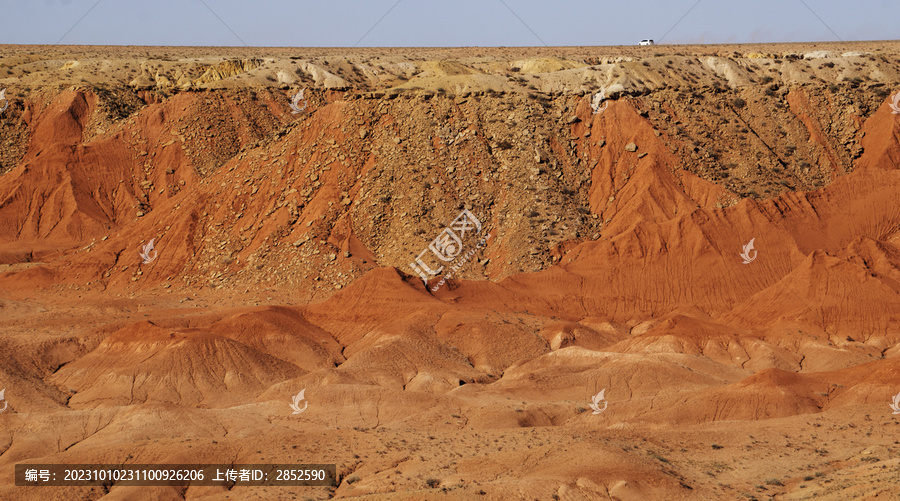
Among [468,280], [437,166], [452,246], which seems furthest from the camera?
[437,166]

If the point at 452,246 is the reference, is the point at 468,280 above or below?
below

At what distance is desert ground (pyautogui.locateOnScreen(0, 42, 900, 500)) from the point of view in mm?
29734

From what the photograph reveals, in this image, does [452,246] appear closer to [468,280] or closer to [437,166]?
[468,280]

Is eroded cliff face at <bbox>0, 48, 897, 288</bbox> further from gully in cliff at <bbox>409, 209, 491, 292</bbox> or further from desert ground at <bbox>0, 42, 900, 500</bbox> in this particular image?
gully in cliff at <bbox>409, 209, 491, 292</bbox>

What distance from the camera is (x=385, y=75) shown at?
80.6 meters

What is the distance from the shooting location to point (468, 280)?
51.5 meters

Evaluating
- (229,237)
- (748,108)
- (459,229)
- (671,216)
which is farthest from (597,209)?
(229,237)

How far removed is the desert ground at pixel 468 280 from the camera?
29.7m

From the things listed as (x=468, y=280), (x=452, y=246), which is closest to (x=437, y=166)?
(x=452, y=246)

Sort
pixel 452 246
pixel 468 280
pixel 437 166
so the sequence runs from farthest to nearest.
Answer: pixel 437 166, pixel 452 246, pixel 468 280

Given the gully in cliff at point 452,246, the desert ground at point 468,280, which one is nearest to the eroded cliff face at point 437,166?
the desert ground at point 468,280

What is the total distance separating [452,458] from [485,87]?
124 ft

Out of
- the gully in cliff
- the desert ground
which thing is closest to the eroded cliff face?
the desert ground

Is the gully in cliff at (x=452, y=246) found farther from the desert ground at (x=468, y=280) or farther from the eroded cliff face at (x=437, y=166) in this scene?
the eroded cliff face at (x=437, y=166)
